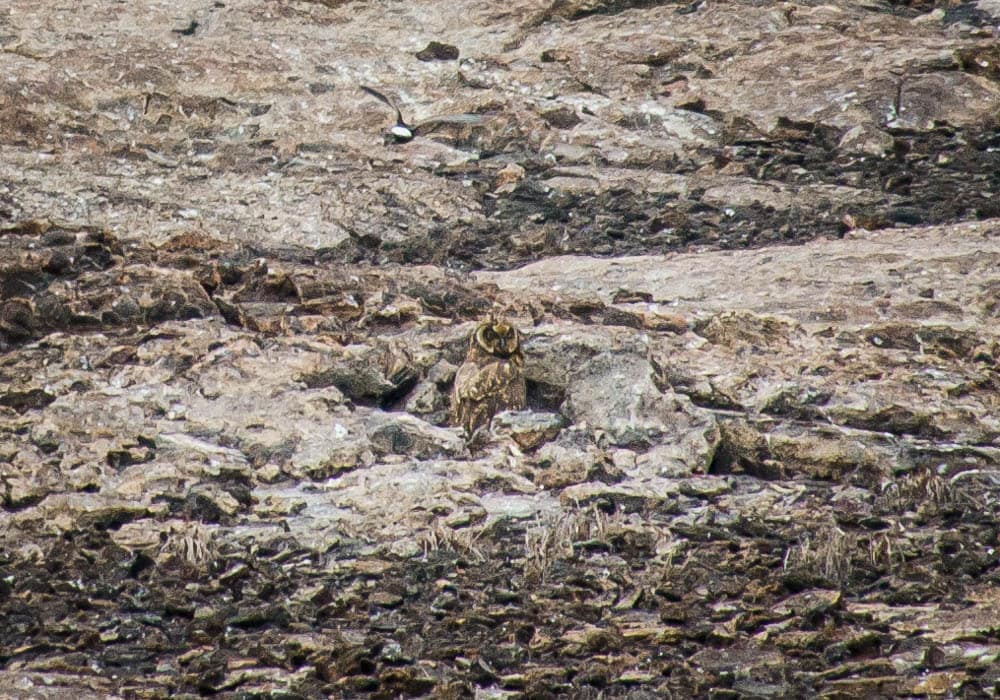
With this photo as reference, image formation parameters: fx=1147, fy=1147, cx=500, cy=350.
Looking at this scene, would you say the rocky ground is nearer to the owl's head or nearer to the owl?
the owl

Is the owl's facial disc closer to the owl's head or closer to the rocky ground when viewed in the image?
the owl's head

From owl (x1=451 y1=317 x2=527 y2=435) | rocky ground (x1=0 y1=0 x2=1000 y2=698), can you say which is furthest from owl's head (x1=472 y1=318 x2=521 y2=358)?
rocky ground (x1=0 y1=0 x2=1000 y2=698)

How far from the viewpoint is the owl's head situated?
16.9 ft

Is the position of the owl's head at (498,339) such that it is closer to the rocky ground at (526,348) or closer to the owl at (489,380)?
the owl at (489,380)

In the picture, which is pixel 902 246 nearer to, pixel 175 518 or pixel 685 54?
pixel 685 54

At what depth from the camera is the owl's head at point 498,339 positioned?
5141 millimetres

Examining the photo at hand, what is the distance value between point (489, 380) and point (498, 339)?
7.4 inches

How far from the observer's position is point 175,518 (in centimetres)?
454

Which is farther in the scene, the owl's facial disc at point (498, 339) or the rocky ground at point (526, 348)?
the owl's facial disc at point (498, 339)

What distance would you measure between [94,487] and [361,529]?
113cm

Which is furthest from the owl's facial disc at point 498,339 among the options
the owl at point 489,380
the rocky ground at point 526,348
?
the rocky ground at point 526,348

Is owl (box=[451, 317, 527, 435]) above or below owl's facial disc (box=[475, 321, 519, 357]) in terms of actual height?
below

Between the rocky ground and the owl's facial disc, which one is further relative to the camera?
the owl's facial disc

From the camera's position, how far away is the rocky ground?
13.1 ft
